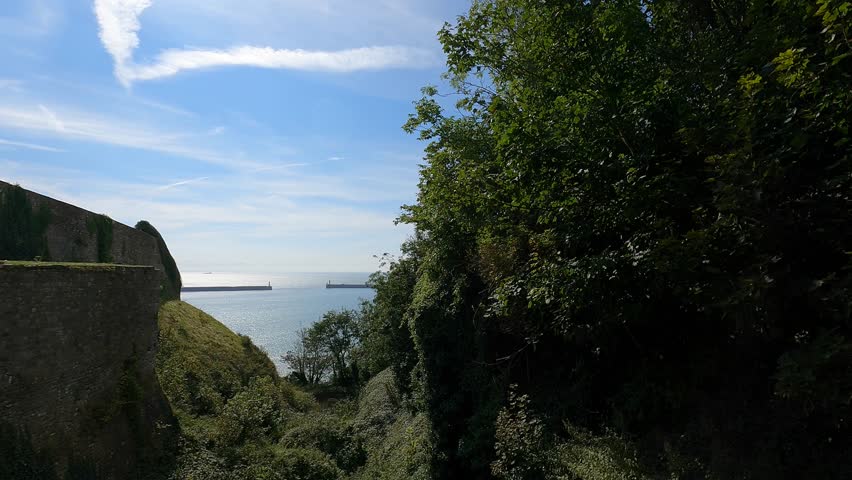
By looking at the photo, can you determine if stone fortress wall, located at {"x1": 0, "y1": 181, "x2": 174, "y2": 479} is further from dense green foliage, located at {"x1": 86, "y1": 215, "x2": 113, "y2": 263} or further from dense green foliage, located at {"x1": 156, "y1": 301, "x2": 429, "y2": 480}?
dense green foliage, located at {"x1": 86, "y1": 215, "x2": 113, "y2": 263}

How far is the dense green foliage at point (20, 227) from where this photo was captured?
14383 mm

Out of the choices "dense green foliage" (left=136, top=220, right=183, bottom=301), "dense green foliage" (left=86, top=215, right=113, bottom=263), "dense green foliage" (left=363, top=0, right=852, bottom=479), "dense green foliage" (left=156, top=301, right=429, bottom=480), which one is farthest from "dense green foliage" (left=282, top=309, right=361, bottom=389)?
"dense green foliage" (left=363, top=0, right=852, bottom=479)

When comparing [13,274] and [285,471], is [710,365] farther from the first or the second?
[285,471]

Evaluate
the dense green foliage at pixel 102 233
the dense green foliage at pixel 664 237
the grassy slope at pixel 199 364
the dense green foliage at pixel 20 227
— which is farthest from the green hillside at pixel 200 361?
the dense green foliage at pixel 664 237

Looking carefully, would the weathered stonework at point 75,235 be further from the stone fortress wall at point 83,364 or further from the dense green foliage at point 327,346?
the dense green foliage at point 327,346

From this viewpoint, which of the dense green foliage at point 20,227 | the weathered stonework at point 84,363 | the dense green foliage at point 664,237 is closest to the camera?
the dense green foliage at point 664,237

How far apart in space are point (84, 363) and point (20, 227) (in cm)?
804

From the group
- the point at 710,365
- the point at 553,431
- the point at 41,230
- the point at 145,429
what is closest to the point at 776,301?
the point at 710,365

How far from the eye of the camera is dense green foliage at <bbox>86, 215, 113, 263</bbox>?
18639mm

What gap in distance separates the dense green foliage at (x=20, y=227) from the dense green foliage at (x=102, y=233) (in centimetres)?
289

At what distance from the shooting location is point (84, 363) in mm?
10094

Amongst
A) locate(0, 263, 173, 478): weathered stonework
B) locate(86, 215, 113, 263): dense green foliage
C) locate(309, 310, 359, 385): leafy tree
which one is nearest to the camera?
locate(0, 263, 173, 478): weathered stonework

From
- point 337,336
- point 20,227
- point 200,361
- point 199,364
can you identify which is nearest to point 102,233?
point 20,227

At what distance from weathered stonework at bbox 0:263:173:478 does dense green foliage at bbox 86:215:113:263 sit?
754cm
